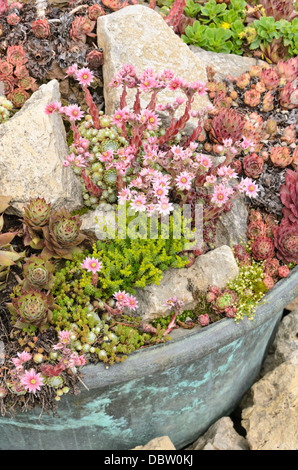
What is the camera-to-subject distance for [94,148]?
→ 8.44ft

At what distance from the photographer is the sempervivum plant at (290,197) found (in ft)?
8.74

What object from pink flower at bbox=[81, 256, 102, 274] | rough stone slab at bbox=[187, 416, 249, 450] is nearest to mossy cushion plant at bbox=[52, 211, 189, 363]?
pink flower at bbox=[81, 256, 102, 274]

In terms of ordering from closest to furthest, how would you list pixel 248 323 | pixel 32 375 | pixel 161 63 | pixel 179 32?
pixel 32 375 < pixel 248 323 < pixel 161 63 < pixel 179 32

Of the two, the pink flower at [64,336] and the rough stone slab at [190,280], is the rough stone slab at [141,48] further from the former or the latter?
the pink flower at [64,336]

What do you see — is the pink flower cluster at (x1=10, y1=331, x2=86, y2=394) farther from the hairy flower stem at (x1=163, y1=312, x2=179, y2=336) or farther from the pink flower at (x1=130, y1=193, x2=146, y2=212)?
the pink flower at (x1=130, y1=193, x2=146, y2=212)

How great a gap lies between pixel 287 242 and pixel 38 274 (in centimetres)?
144

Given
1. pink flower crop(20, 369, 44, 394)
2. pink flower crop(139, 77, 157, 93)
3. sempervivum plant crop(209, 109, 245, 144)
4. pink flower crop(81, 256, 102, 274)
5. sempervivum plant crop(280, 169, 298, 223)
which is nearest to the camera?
pink flower crop(20, 369, 44, 394)

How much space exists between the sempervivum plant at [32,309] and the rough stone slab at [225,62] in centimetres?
223

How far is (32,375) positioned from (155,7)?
329cm

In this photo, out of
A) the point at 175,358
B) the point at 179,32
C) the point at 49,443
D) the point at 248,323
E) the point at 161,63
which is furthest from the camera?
the point at 179,32

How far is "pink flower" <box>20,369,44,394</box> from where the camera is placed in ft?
6.28

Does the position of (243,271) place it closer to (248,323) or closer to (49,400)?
(248,323)

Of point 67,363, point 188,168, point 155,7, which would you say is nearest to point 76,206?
point 188,168

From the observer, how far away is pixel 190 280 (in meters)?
2.46
